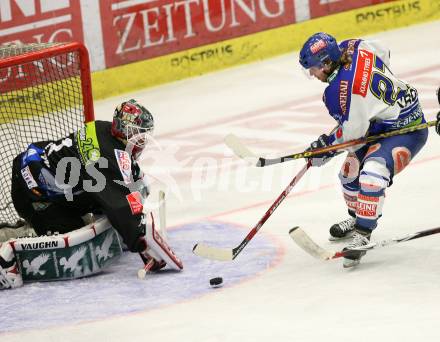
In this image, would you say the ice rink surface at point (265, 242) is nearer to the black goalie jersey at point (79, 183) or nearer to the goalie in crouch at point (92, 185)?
the goalie in crouch at point (92, 185)

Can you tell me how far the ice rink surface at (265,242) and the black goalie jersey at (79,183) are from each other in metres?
0.37

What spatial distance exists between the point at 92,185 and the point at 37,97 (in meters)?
1.61

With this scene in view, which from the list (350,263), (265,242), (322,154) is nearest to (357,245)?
(350,263)

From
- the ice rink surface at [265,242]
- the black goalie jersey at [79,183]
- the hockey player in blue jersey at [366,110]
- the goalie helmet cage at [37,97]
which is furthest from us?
the goalie helmet cage at [37,97]

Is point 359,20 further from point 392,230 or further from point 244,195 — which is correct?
point 392,230

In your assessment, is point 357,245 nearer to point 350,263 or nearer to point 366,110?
point 350,263

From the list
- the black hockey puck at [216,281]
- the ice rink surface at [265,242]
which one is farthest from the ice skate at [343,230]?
the black hockey puck at [216,281]

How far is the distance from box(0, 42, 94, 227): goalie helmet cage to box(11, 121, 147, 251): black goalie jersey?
0.35 m

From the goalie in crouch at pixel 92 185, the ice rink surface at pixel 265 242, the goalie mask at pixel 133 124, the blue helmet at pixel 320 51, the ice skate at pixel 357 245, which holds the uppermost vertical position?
the blue helmet at pixel 320 51

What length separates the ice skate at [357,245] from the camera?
500 cm

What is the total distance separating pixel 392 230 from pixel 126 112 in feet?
5.34

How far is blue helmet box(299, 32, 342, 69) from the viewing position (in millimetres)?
5023

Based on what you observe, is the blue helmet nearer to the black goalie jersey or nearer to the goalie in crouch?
the goalie in crouch

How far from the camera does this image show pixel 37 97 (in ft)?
22.1
